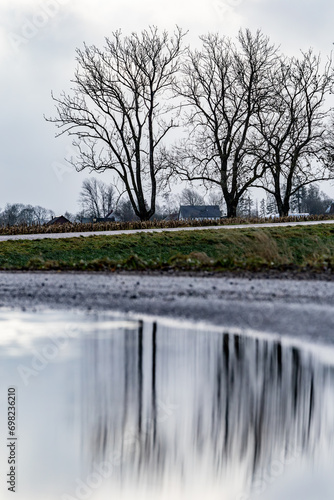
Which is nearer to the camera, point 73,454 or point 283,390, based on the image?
point 73,454

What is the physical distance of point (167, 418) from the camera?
4031 mm

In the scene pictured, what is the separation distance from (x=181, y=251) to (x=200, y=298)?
13.9 metres

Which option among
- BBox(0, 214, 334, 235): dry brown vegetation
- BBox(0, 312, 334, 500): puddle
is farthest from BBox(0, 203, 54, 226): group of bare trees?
BBox(0, 312, 334, 500): puddle

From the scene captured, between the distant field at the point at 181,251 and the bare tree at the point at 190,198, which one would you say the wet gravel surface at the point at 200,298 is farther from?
the bare tree at the point at 190,198

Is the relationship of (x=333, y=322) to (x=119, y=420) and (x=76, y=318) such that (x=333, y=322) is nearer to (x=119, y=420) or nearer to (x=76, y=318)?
(x=76, y=318)

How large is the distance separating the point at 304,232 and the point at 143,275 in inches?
671

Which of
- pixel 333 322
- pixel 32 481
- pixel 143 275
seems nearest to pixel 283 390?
pixel 32 481

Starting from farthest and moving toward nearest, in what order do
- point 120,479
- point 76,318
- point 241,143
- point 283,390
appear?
1. point 241,143
2. point 76,318
3. point 283,390
4. point 120,479

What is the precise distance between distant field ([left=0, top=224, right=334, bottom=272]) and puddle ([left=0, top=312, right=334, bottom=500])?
23.9ft

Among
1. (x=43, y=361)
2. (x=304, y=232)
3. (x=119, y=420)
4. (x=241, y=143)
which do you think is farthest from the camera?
(x=241, y=143)

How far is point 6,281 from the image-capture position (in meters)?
11.7

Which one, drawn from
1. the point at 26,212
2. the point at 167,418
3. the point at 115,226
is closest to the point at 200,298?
the point at 167,418

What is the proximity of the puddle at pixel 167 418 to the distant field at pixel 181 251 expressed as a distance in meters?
7.27

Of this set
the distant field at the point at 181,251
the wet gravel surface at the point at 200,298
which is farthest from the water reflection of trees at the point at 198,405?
the distant field at the point at 181,251
